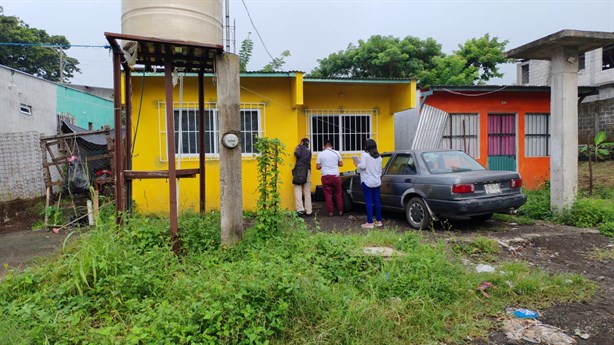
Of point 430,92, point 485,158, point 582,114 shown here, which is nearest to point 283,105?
point 430,92

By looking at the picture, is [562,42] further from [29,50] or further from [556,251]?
[29,50]

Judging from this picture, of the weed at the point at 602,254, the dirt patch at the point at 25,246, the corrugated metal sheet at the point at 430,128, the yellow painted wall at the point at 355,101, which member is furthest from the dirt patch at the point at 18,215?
the weed at the point at 602,254

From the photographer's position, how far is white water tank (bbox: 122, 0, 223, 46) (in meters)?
4.52

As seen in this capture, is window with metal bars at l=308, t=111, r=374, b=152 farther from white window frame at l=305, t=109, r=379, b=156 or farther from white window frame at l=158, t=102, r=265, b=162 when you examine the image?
white window frame at l=158, t=102, r=265, b=162

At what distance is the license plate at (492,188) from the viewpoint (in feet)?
21.6

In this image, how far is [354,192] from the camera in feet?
28.1

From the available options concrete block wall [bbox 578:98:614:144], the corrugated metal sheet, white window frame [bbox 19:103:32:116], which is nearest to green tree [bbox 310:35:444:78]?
concrete block wall [bbox 578:98:614:144]

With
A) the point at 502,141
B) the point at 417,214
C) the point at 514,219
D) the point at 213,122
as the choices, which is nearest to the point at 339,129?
the point at 213,122

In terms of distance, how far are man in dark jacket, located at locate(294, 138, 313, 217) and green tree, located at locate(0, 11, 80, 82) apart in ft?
65.5

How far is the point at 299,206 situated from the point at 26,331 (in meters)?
5.85

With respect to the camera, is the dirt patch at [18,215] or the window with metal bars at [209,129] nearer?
the dirt patch at [18,215]

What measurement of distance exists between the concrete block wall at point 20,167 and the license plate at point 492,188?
992 cm

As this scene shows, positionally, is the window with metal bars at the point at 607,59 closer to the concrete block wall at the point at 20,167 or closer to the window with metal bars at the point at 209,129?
the window with metal bars at the point at 209,129

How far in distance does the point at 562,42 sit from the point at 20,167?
1189cm
